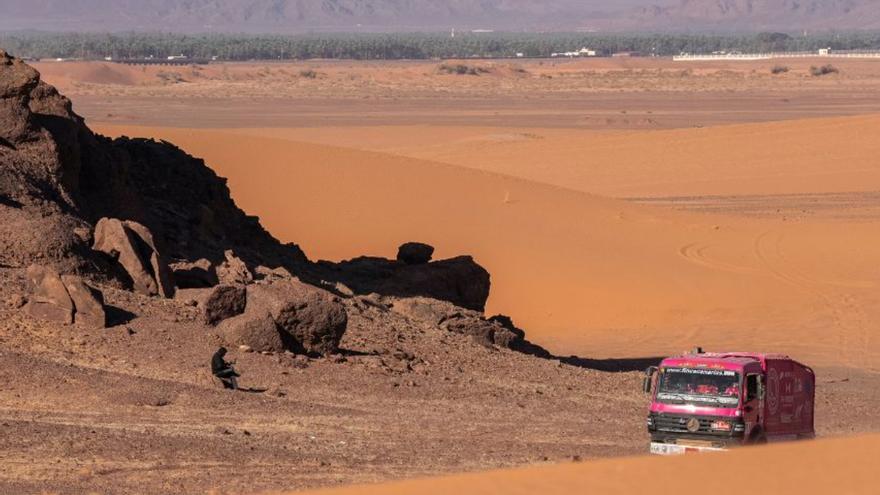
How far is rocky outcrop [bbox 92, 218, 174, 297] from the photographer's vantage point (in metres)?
20.9

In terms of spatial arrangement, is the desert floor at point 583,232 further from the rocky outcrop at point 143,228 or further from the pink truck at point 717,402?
the rocky outcrop at point 143,228

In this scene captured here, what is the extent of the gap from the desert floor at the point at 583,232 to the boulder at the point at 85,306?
1070 mm

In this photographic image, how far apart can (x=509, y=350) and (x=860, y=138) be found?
41.4 m

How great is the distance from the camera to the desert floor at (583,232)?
17188 mm

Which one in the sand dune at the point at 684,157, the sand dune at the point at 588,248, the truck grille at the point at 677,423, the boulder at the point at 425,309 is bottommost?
the sand dune at the point at 684,157

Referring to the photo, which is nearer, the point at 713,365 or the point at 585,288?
the point at 713,365

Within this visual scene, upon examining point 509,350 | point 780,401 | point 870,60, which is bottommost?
point 870,60

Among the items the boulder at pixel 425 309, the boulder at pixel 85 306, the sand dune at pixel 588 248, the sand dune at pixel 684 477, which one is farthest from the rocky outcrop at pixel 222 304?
the sand dune at pixel 588 248

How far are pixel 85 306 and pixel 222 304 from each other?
1.75 meters

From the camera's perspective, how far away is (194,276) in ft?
71.1

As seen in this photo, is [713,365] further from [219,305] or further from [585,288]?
[585,288]

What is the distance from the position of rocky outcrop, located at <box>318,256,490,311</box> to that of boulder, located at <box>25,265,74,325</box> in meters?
5.78

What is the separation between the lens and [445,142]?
68062 millimetres

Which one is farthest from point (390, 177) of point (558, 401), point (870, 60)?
point (870, 60)
